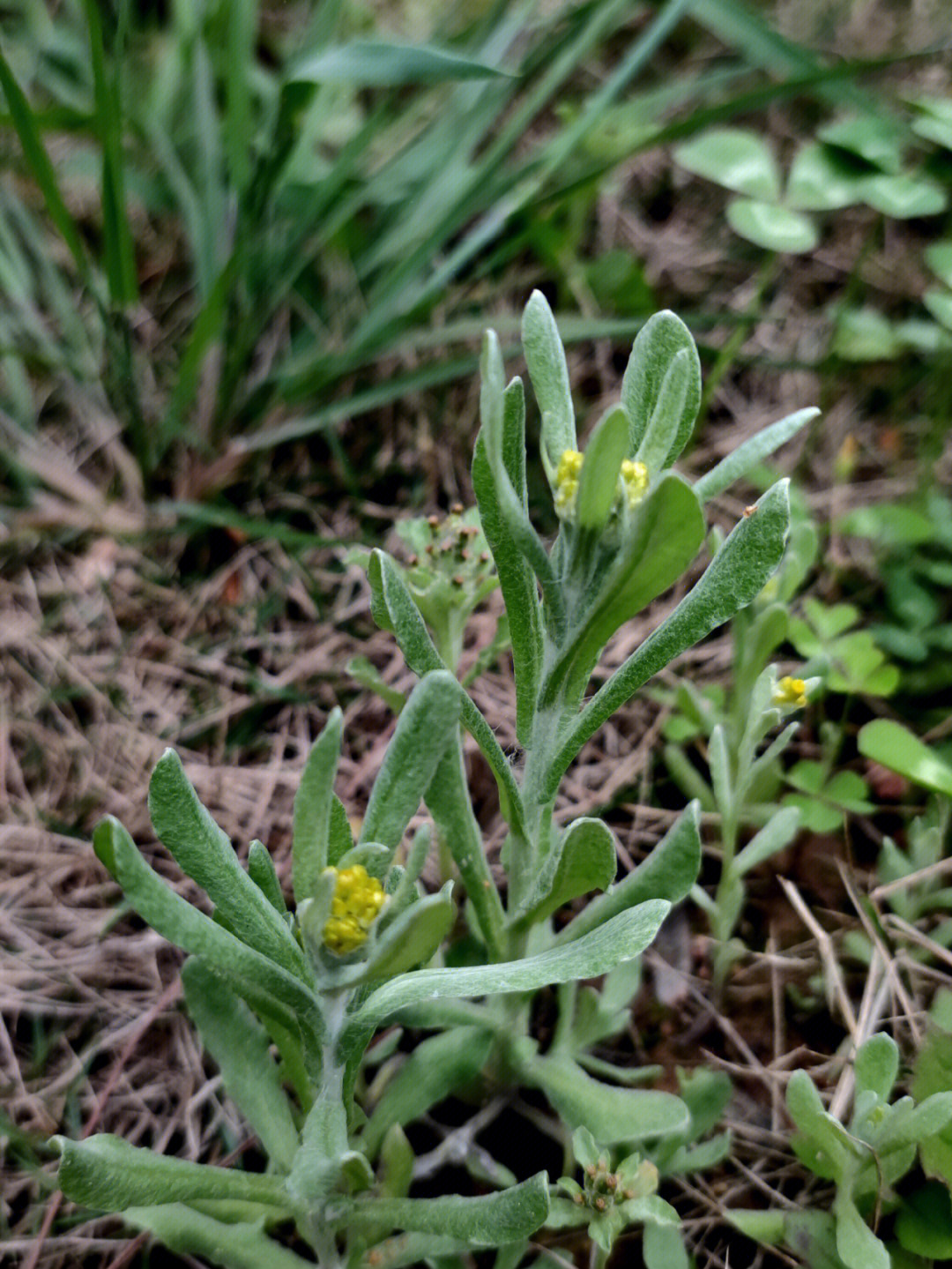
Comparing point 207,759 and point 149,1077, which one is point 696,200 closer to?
point 207,759

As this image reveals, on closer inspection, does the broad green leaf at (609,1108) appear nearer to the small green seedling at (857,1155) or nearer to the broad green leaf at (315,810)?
the small green seedling at (857,1155)

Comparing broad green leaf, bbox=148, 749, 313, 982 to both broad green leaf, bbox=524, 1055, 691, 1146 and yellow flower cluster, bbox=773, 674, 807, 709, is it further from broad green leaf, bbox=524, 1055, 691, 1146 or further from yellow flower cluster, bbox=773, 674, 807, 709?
yellow flower cluster, bbox=773, 674, 807, 709

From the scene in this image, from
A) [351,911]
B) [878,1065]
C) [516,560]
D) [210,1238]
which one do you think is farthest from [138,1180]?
[878,1065]

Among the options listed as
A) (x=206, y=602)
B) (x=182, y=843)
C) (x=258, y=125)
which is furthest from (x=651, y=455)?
(x=258, y=125)

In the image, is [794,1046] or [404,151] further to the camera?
[404,151]

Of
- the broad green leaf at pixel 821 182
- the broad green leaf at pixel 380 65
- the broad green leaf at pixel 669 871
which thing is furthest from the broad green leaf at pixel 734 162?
the broad green leaf at pixel 669 871

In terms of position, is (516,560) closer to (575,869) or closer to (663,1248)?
(575,869)
